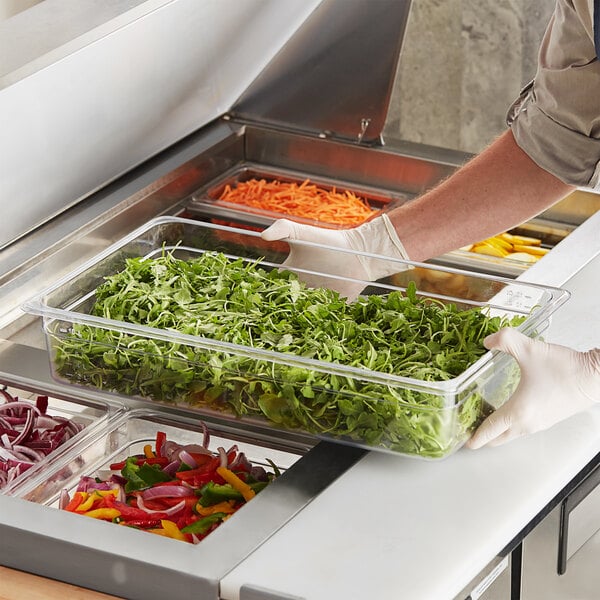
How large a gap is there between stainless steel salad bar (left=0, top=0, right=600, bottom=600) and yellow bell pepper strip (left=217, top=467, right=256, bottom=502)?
0.01 metres

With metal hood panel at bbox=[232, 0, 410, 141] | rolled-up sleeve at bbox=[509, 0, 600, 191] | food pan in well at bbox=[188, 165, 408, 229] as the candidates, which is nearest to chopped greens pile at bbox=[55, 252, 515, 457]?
rolled-up sleeve at bbox=[509, 0, 600, 191]

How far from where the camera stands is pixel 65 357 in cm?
147

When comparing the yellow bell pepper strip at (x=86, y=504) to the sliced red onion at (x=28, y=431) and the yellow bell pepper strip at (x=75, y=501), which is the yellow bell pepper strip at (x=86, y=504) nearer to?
the yellow bell pepper strip at (x=75, y=501)

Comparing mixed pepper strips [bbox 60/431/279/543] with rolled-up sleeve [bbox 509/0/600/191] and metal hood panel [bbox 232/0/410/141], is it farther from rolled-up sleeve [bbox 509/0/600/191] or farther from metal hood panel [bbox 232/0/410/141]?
metal hood panel [bbox 232/0/410/141]

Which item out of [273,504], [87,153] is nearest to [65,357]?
[273,504]

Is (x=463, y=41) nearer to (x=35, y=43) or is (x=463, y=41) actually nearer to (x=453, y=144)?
(x=453, y=144)

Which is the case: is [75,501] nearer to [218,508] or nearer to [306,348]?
[218,508]

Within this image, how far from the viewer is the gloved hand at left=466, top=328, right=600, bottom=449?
1392 mm

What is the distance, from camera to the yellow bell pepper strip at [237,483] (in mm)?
1453

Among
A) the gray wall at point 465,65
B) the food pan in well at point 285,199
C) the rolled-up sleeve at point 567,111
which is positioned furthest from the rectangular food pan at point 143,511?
the gray wall at point 465,65

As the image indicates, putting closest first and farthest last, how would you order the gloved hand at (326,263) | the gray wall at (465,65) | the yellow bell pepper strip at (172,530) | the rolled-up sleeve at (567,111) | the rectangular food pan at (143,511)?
the rectangular food pan at (143,511) → the yellow bell pepper strip at (172,530) → the gloved hand at (326,263) → the rolled-up sleeve at (567,111) → the gray wall at (465,65)

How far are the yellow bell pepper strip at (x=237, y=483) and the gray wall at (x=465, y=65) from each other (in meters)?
2.05

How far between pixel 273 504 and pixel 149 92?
0.96m

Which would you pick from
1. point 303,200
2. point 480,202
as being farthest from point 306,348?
point 303,200
